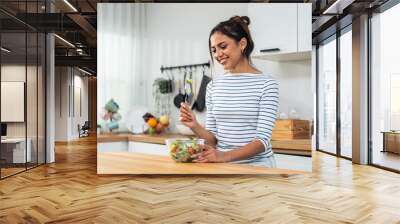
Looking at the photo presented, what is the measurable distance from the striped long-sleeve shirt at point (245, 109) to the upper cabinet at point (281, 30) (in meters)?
0.37

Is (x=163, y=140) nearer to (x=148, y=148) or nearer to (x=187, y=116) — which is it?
(x=148, y=148)

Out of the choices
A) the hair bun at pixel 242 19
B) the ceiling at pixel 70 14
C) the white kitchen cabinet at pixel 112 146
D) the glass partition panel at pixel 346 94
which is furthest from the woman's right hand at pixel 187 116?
the glass partition panel at pixel 346 94

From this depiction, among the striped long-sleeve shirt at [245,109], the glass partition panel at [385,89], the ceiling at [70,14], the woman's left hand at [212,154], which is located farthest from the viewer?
the glass partition panel at [385,89]

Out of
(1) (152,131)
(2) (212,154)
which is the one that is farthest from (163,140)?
(2) (212,154)

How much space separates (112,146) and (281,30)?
2.60 metres

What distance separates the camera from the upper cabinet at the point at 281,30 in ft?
16.6

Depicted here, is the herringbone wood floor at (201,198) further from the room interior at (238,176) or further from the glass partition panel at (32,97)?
the glass partition panel at (32,97)

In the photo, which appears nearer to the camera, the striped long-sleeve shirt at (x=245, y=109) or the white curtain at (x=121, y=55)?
the striped long-sleeve shirt at (x=245, y=109)

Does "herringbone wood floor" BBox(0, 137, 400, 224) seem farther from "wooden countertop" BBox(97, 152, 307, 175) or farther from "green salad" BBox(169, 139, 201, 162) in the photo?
"green salad" BBox(169, 139, 201, 162)

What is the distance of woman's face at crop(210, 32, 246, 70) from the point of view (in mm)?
4977

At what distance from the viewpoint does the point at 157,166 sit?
510cm

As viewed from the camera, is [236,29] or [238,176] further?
[238,176]

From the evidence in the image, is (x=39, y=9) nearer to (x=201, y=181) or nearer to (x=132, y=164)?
(x=132, y=164)

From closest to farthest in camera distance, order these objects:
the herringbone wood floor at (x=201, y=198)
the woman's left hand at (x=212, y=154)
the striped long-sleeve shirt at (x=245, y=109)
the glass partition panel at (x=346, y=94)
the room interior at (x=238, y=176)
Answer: the herringbone wood floor at (x=201, y=198) → the room interior at (x=238, y=176) → the striped long-sleeve shirt at (x=245, y=109) → the woman's left hand at (x=212, y=154) → the glass partition panel at (x=346, y=94)
